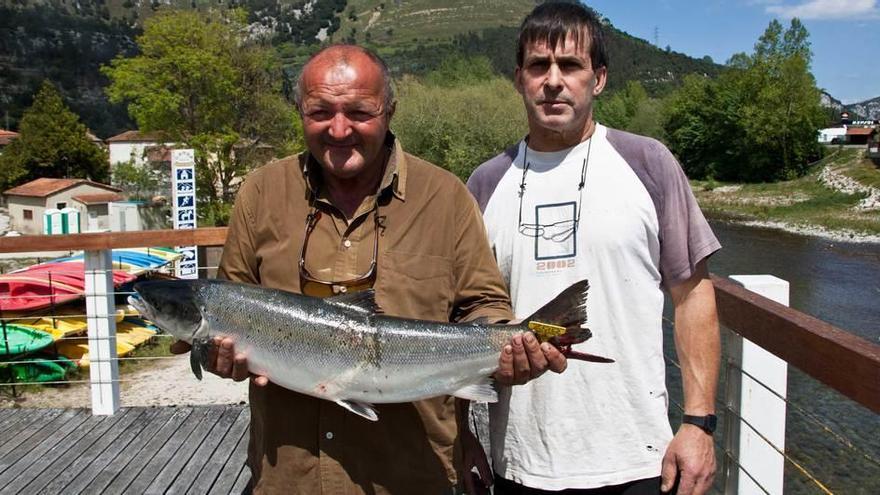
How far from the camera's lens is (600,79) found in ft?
8.87

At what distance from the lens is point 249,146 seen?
42.7 meters

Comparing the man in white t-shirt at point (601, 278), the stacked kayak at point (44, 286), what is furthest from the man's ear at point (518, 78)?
the stacked kayak at point (44, 286)

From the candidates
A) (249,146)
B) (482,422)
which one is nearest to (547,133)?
(482,422)

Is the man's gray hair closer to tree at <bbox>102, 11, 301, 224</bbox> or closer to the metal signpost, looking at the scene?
the metal signpost

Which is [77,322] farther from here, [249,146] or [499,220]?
[249,146]

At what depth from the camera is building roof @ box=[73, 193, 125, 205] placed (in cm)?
4556

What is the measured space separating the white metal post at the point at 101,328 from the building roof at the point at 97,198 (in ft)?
146

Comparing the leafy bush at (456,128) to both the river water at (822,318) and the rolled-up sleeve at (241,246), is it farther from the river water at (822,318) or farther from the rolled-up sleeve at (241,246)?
the rolled-up sleeve at (241,246)

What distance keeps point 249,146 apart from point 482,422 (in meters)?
39.9

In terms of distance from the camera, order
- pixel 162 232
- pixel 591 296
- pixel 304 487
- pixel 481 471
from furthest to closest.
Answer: pixel 162 232, pixel 481 471, pixel 591 296, pixel 304 487

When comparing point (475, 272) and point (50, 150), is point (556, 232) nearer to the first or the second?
point (475, 272)

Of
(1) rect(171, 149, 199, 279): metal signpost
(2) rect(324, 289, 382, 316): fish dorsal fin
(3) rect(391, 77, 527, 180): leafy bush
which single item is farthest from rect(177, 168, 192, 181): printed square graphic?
(3) rect(391, 77, 527, 180): leafy bush

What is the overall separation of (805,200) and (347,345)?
58728 mm

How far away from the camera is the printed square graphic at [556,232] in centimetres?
257
